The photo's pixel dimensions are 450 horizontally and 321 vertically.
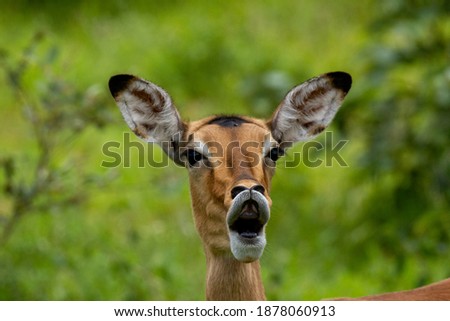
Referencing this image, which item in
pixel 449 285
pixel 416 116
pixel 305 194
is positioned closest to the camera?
pixel 449 285

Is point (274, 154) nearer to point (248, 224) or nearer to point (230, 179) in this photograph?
point (230, 179)

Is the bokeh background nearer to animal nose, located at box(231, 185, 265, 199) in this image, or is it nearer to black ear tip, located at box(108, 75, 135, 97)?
black ear tip, located at box(108, 75, 135, 97)

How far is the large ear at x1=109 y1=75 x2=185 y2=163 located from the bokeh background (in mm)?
1484

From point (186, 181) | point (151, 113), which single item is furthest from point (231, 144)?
point (186, 181)

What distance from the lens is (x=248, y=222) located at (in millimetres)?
4469

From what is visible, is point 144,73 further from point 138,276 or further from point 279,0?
point 138,276

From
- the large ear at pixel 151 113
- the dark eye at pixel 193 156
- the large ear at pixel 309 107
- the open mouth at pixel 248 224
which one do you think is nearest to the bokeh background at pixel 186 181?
the large ear at pixel 151 113

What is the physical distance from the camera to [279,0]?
39.7 ft

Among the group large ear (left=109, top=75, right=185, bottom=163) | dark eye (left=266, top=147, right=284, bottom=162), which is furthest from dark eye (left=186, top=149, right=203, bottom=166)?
dark eye (left=266, top=147, right=284, bottom=162)

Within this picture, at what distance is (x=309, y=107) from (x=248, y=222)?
1.00 meters

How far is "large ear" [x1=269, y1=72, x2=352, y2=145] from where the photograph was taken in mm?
5180

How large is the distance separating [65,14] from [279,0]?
2.31 metres

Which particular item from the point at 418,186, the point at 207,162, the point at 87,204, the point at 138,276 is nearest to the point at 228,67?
the point at 87,204

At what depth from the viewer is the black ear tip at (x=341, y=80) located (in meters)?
5.13
